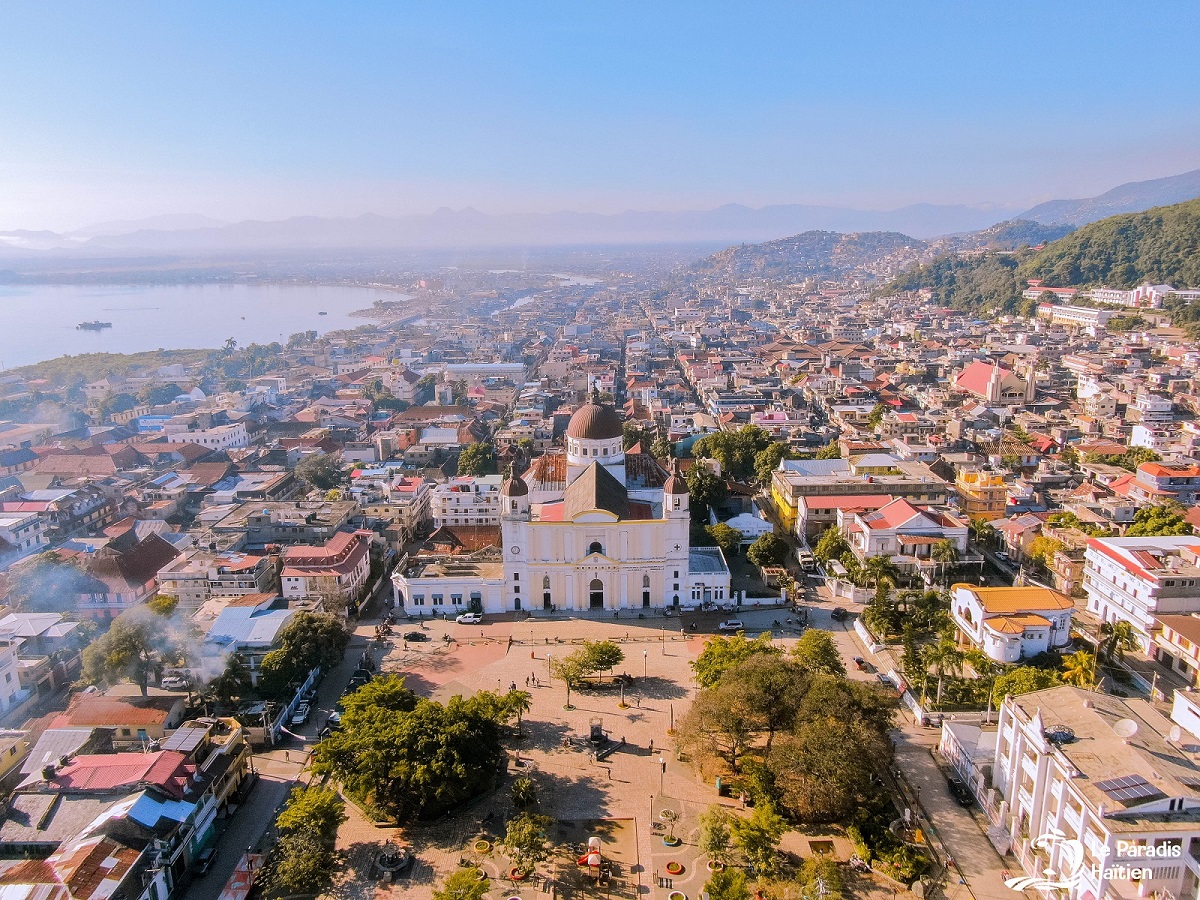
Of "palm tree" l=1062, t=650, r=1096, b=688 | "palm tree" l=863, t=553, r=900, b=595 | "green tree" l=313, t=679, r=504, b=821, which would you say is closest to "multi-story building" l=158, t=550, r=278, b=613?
"green tree" l=313, t=679, r=504, b=821

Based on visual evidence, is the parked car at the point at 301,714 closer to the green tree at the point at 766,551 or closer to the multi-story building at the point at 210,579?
the multi-story building at the point at 210,579

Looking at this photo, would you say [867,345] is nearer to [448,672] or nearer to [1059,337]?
[1059,337]

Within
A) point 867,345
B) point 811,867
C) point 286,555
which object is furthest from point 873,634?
point 867,345

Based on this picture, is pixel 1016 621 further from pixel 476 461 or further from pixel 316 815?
pixel 476 461

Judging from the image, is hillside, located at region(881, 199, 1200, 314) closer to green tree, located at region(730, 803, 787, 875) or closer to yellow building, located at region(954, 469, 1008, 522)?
yellow building, located at region(954, 469, 1008, 522)

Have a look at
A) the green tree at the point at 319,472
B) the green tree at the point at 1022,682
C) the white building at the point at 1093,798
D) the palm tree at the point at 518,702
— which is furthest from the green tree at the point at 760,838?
the green tree at the point at 319,472

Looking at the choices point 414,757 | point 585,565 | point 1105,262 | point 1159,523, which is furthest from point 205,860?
point 1105,262
